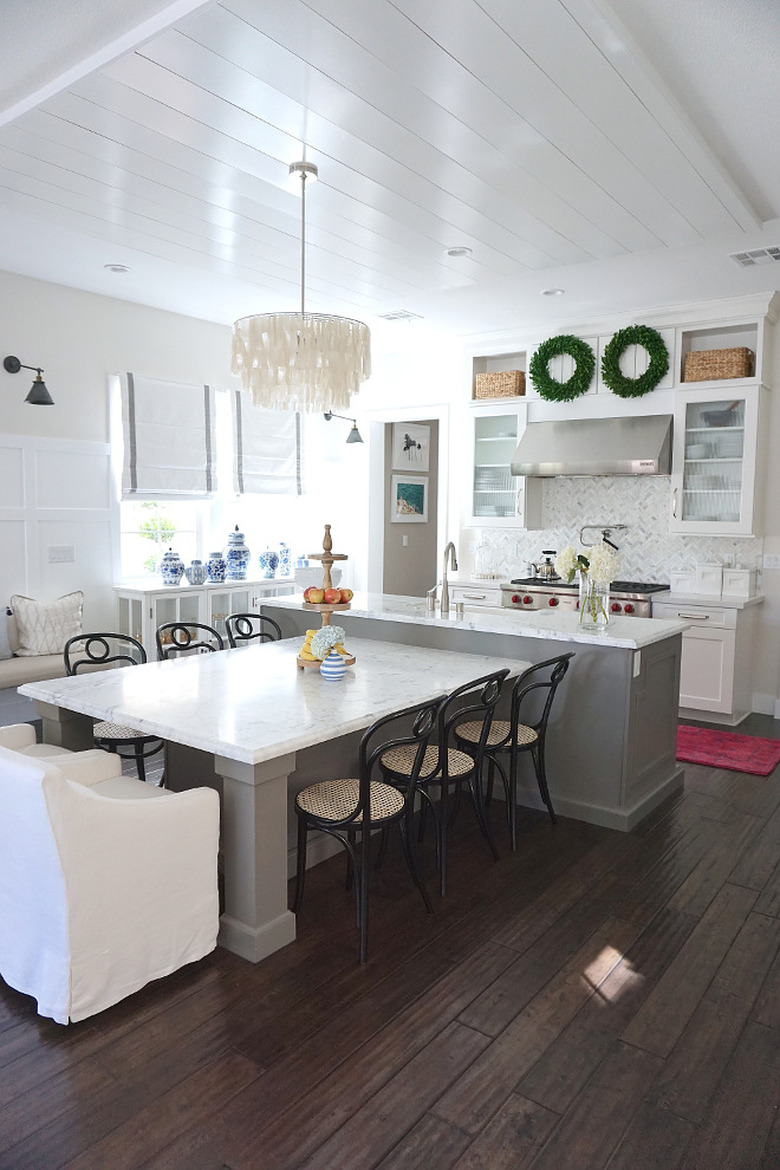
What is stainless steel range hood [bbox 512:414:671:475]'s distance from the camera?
567 centimetres

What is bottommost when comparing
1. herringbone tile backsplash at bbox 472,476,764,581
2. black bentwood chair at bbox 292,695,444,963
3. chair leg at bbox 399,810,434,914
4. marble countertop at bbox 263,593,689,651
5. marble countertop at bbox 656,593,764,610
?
chair leg at bbox 399,810,434,914

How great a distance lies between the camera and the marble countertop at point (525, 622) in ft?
12.0

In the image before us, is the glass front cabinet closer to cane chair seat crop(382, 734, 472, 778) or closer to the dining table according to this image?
the dining table

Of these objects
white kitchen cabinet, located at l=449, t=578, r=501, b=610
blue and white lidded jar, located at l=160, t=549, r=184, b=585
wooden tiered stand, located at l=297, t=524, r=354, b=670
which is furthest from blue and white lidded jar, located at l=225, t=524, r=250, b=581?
wooden tiered stand, located at l=297, t=524, r=354, b=670

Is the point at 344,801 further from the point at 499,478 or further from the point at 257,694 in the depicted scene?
the point at 499,478

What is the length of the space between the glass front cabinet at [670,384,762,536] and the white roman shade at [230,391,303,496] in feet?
10.6

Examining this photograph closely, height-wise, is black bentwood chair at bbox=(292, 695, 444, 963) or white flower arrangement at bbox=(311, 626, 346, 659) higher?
white flower arrangement at bbox=(311, 626, 346, 659)

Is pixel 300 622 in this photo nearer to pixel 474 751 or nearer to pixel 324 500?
pixel 474 751

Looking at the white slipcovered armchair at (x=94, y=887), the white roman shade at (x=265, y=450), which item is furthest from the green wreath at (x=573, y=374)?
the white slipcovered armchair at (x=94, y=887)

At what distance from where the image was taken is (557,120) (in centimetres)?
288

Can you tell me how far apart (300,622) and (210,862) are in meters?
2.35

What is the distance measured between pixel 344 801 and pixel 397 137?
7.97 feet

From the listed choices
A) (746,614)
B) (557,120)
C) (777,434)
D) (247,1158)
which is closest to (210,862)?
(247,1158)

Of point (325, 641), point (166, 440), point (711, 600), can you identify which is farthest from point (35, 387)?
point (711, 600)
